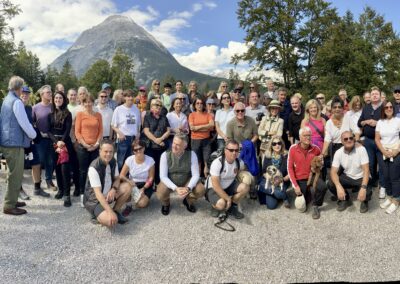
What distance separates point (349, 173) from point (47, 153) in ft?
22.5

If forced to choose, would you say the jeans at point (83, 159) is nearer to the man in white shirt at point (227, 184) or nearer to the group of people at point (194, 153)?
the group of people at point (194, 153)

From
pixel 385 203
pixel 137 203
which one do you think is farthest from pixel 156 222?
pixel 385 203

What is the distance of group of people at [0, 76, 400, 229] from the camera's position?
5926mm

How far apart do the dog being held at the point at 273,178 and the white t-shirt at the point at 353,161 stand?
45.9 inches

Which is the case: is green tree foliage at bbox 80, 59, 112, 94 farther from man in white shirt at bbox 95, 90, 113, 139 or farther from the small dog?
the small dog

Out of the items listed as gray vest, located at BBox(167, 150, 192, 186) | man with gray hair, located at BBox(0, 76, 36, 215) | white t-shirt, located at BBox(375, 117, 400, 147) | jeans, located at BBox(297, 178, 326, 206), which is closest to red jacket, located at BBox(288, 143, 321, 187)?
jeans, located at BBox(297, 178, 326, 206)

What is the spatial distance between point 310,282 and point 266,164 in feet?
10.1

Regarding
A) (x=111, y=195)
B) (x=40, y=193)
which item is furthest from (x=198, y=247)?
(x=40, y=193)

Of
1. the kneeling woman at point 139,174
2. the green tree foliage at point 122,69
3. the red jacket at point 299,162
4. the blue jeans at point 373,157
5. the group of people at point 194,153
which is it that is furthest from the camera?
the green tree foliage at point 122,69

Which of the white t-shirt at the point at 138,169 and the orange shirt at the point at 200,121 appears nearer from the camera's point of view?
the white t-shirt at the point at 138,169

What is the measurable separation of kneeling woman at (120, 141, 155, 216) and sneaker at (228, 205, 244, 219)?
5.70 ft

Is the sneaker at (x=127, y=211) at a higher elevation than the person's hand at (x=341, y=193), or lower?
lower

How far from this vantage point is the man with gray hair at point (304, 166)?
6383 mm

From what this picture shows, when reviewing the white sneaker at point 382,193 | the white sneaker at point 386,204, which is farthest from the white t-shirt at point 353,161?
the white sneaker at point 382,193
